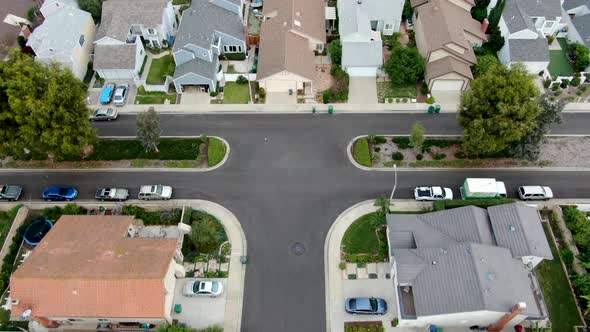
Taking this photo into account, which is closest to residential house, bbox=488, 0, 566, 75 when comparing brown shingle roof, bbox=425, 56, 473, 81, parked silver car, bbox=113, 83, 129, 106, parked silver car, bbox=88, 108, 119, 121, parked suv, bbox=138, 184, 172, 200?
brown shingle roof, bbox=425, 56, 473, 81

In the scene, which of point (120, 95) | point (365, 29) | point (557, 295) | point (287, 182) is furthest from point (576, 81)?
point (120, 95)

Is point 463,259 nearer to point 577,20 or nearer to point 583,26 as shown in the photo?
point 583,26

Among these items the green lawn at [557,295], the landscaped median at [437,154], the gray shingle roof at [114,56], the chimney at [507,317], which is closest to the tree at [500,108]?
the landscaped median at [437,154]

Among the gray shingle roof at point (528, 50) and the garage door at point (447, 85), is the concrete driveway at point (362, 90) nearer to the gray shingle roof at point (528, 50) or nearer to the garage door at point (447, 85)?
the garage door at point (447, 85)

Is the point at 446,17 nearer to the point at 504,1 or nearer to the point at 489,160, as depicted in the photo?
the point at 504,1

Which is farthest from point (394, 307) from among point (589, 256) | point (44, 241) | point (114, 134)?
point (114, 134)

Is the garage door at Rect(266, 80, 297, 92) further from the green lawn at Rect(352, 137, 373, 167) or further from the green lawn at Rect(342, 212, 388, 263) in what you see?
the green lawn at Rect(342, 212, 388, 263)
